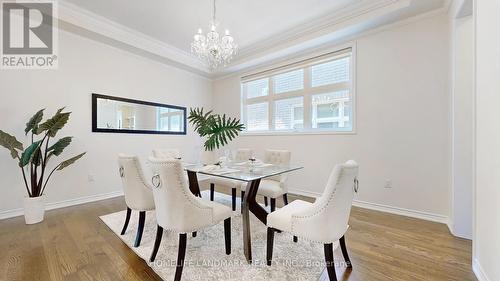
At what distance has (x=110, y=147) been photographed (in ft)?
11.9

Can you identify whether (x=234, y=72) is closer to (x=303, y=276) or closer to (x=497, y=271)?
(x=303, y=276)

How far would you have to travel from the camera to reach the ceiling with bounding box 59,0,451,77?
2.72 metres

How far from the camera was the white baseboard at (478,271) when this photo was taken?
1.43m

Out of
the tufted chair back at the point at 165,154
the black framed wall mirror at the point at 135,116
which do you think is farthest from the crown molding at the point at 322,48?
the tufted chair back at the point at 165,154

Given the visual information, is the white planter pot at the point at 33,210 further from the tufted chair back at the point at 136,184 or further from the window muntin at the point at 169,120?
the window muntin at the point at 169,120

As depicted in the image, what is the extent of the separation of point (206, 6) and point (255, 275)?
328 cm

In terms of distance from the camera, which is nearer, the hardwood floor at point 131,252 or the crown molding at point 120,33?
the hardwood floor at point 131,252

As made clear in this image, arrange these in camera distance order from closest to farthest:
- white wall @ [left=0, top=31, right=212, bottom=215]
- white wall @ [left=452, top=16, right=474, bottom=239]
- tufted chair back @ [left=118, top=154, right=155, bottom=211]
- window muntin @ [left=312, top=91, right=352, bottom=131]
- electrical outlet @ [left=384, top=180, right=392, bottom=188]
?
tufted chair back @ [left=118, top=154, right=155, bottom=211] < white wall @ [left=452, top=16, right=474, bottom=239] < white wall @ [left=0, top=31, right=212, bottom=215] < electrical outlet @ [left=384, top=180, right=392, bottom=188] < window muntin @ [left=312, top=91, right=352, bottom=131]

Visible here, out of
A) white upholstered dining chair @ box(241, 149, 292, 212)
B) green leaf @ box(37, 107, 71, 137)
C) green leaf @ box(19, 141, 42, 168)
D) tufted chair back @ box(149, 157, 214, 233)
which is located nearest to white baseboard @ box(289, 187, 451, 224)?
white upholstered dining chair @ box(241, 149, 292, 212)

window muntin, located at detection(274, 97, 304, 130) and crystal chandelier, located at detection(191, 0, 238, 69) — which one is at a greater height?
crystal chandelier, located at detection(191, 0, 238, 69)

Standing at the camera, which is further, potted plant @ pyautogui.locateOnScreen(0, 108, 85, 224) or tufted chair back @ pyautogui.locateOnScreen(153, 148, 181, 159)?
tufted chair back @ pyautogui.locateOnScreen(153, 148, 181, 159)

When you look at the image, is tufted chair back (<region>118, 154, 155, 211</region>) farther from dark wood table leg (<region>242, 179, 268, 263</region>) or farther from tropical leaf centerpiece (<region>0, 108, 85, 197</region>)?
tropical leaf centerpiece (<region>0, 108, 85, 197</region>)

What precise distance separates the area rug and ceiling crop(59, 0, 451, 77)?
117 inches

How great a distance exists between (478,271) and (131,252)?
9.44 feet
